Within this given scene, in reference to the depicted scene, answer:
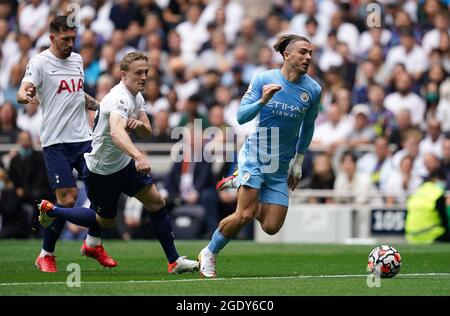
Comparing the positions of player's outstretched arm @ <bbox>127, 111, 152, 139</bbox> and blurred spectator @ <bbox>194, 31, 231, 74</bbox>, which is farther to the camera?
blurred spectator @ <bbox>194, 31, 231, 74</bbox>

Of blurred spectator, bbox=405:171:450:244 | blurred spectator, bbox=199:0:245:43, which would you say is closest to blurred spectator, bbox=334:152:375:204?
blurred spectator, bbox=405:171:450:244

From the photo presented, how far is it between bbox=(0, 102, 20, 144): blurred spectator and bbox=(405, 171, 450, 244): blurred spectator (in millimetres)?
8043

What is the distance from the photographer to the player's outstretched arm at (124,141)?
1126 centimetres

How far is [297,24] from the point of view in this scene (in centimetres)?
2359

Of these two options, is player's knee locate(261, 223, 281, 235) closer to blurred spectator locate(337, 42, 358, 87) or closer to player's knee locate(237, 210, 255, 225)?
player's knee locate(237, 210, 255, 225)

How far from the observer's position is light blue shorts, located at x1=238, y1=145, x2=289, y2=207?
467 inches

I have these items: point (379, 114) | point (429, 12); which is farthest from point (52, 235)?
point (429, 12)

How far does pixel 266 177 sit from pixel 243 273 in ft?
3.91

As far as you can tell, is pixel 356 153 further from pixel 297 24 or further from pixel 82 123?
pixel 82 123

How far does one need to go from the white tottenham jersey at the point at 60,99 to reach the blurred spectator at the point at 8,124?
9632 millimetres

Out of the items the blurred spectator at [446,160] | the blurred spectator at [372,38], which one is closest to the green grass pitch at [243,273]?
the blurred spectator at [446,160]
